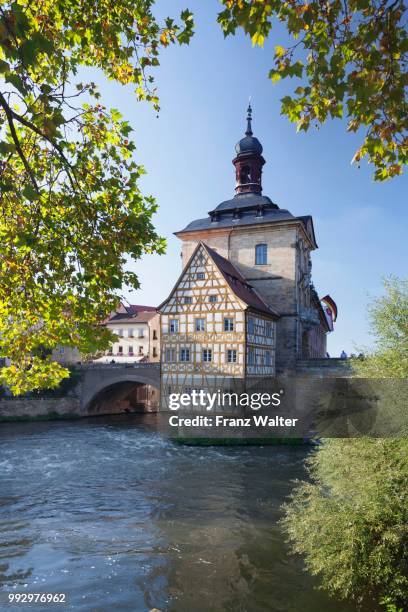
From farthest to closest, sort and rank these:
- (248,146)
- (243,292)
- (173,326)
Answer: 1. (248,146)
2. (243,292)
3. (173,326)

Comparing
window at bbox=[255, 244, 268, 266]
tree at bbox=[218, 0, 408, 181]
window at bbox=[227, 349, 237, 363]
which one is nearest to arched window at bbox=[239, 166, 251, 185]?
window at bbox=[255, 244, 268, 266]

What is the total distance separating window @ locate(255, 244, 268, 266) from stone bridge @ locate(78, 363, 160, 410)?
1005 centimetres

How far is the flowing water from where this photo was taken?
7.95 metres

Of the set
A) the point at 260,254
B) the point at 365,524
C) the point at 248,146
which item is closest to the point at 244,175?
the point at 248,146

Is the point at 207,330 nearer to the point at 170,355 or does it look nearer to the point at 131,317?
the point at 170,355

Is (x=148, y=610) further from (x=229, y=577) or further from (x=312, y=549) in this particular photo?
(x=312, y=549)

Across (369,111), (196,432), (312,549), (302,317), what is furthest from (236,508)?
(302,317)

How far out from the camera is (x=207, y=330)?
24469 mm

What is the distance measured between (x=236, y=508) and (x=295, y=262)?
19.8 meters

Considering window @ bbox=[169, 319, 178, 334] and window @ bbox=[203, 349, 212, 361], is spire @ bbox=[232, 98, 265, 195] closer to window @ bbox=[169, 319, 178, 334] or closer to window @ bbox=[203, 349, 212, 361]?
window @ bbox=[169, 319, 178, 334]

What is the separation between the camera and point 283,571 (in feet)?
28.6

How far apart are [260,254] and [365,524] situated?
24.5 metres

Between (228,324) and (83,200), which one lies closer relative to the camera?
(83,200)

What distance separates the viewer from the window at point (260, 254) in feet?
99.9
